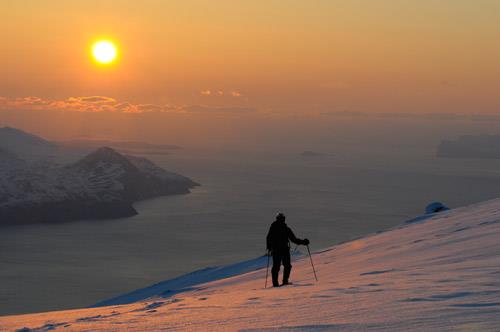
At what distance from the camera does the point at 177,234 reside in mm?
125812

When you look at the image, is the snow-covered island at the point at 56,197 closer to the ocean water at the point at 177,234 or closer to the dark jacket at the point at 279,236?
the ocean water at the point at 177,234

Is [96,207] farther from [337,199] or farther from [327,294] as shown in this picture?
[327,294]

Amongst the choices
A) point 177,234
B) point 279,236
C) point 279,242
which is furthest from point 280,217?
point 177,234

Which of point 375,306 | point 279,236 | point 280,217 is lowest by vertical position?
point 375,306

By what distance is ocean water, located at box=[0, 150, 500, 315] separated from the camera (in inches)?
3260

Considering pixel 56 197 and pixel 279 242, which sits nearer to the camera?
pixel 279 242

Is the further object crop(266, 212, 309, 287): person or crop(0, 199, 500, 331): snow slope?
crop(266, 212, 309, 287): person

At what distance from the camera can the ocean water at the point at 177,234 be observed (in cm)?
8281

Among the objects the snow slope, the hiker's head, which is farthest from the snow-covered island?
the snow slope

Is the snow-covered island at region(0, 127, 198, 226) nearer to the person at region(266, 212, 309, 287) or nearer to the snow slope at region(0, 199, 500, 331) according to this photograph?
the person at region(266, 212, 309, 287)

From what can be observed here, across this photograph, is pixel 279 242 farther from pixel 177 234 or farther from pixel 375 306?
pixel 177 234

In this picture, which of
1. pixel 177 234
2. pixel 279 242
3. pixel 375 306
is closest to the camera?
pixel 375 306

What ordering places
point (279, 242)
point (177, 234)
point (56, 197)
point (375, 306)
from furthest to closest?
point (56, 197) → point (177, 234) → point (279, 242) → point (375, 306)

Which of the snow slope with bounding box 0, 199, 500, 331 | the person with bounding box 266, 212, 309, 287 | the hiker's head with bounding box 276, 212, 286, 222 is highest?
the hiker's head with bounding box 276, 212, 286, 222
